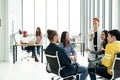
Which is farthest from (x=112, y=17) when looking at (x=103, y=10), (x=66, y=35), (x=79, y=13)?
(x=79, y=13)

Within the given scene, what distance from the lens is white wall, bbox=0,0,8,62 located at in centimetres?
846

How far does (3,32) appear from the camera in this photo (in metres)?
8.54

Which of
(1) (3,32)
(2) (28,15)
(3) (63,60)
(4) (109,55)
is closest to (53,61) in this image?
(3) (63,60)

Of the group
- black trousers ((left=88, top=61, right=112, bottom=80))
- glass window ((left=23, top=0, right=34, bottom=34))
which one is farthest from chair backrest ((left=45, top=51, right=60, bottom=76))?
glass window ((left=23, top=0, right=34, bottom=34))

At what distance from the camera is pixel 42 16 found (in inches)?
528

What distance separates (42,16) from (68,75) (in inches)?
384

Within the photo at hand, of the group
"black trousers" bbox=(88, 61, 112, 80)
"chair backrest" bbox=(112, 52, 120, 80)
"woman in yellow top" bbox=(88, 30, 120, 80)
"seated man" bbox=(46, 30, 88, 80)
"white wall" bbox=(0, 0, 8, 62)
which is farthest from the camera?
"white wall" bbox=(0, 0, 8, 62)

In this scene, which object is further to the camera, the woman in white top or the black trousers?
the woman in white top

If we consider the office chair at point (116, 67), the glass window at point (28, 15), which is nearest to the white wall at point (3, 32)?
the glass window at point (28, 15)

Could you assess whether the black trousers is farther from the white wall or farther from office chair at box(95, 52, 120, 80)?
the white wall

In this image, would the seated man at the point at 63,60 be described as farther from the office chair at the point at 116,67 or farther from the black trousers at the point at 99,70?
the office chair at the point at 116,67

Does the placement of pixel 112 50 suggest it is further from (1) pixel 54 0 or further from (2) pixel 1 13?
(1) pixel 54 0

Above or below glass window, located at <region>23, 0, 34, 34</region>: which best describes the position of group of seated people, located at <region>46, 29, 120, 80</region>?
below

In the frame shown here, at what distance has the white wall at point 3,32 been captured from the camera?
8.46 m
